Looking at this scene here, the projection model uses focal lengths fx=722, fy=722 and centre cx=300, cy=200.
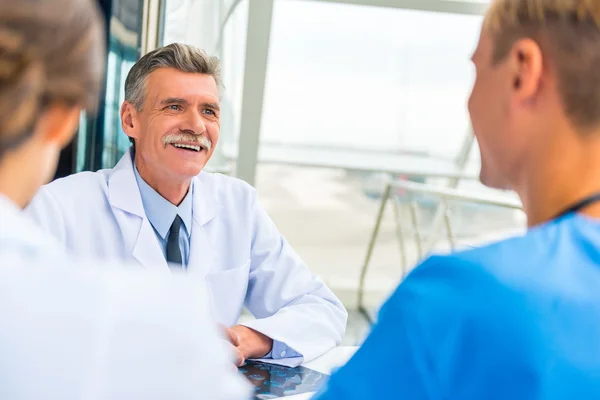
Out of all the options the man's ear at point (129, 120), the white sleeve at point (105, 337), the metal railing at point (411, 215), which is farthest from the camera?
the metal railing at point (411, 215)

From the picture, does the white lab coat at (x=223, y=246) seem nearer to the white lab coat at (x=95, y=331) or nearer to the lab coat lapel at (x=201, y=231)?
the lab coat lapel at (x=201, y=231)

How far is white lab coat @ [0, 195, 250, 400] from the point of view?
0.60 m

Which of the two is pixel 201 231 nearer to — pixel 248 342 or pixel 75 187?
pixel 75 187

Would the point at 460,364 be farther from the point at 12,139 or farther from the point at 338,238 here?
the point at 338,238

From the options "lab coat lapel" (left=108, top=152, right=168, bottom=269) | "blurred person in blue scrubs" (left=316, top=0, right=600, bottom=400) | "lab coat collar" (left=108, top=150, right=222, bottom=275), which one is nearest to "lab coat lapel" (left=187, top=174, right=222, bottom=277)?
"lab coat collar" (left=108, top=150, right=222, bottom=275)

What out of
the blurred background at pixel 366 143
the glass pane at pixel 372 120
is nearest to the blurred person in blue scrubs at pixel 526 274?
the blurred background at pixel 366 143

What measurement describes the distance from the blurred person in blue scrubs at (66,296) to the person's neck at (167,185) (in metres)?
1.44

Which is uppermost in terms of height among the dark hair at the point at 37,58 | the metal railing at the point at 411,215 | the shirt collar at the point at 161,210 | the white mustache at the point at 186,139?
the dark hair at the point at 37,58

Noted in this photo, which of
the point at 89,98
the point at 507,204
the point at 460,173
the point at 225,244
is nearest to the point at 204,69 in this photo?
the point at 225,244

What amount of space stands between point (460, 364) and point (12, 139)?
1.66ft

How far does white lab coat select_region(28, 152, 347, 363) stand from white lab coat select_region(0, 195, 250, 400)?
3.69 feet

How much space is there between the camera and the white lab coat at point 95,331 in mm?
597

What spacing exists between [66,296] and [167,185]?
156 cm

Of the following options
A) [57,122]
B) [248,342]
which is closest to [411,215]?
[248,342]
